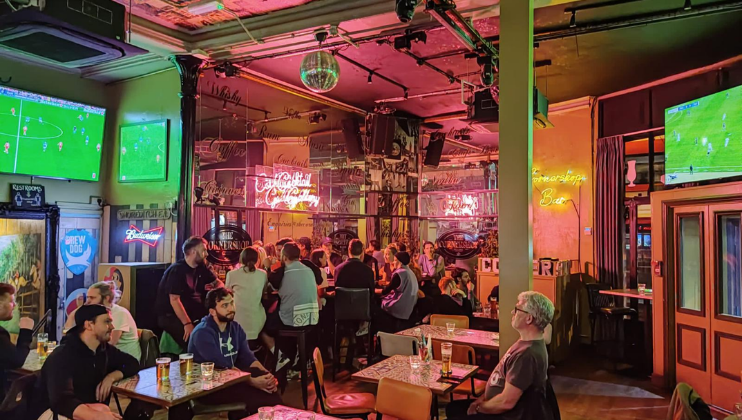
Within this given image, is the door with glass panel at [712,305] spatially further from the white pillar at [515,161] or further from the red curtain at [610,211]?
the white pillar at [515,161]

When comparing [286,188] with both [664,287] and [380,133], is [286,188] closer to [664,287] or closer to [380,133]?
[380,133]

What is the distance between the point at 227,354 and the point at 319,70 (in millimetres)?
2553

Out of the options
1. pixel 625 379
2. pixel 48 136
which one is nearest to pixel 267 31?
pixel 48 136

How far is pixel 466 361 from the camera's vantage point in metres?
4.61

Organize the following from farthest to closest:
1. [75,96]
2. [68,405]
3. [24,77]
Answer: [75,96] → [24,77] → [68,405]

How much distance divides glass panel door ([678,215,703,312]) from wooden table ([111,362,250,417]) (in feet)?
16.9

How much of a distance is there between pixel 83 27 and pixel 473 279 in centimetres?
874

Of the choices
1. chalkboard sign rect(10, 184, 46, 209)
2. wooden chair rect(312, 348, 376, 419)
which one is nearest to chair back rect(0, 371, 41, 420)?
wooden chair rect(312, 348, 376, 419)

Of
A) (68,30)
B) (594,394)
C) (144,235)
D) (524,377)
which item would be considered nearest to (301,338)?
(144,235)

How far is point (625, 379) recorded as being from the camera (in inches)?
255

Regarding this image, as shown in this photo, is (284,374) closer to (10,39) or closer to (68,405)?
(68,405)

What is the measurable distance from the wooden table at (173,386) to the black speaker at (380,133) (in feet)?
20.0

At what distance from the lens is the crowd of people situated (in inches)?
125

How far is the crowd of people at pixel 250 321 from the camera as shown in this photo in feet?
10.4
